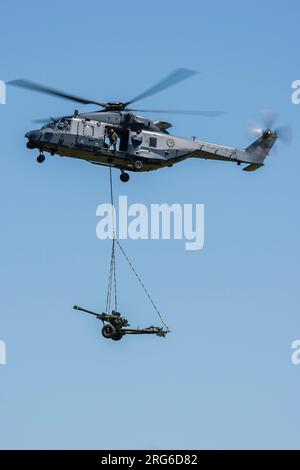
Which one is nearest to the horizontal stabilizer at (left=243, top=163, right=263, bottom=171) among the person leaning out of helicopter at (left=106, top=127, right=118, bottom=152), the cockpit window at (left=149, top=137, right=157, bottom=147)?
the cockpit window at (left=149, top=137, right=157, bottom=147)

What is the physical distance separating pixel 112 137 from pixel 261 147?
862 centimetres

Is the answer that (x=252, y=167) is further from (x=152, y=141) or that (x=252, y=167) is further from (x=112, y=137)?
(x=112, y=137)

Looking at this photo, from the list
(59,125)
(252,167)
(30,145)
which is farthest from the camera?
(252,167)

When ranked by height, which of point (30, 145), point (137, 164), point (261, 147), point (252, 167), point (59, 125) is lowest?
point (137, 164)

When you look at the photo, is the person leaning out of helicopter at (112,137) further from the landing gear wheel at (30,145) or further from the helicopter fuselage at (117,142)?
the landing gear wheel at (30,145)

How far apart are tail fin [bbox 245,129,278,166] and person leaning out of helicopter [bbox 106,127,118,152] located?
751 centimetres

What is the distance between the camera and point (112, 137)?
3487 inches

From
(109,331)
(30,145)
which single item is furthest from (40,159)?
(109,331)

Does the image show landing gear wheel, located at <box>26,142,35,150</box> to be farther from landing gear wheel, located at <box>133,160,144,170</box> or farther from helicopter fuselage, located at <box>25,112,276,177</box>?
landing gear wheel, located at <box>133,160,144,170</box>

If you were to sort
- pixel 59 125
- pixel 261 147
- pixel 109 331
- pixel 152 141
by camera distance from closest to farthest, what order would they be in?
pixel 109 331 → pixel 59 125 → pixel 152 141 → pixel 261 147

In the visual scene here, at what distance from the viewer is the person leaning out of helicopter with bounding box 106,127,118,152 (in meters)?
88.4

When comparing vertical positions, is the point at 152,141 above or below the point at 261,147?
below
